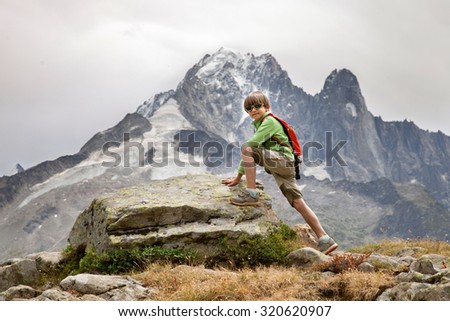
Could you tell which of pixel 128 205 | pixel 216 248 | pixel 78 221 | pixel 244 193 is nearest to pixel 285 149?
pixel 244 193

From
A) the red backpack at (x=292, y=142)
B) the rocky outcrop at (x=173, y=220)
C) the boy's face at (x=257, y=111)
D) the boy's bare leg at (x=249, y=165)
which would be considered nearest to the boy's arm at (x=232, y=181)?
the rocky outcrop at (x=173, y=220)

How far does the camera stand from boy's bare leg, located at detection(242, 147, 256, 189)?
13.5 metres

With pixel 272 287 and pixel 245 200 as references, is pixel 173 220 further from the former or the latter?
pixel 272 287

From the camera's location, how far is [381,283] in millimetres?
9016

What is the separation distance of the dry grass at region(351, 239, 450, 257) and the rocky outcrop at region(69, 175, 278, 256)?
5.23m

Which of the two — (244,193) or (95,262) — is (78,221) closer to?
(95,262)

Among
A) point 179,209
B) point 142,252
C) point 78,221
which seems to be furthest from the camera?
point 78,221

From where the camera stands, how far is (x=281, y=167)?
13.5 metres

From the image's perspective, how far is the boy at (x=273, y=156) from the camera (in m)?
13.4

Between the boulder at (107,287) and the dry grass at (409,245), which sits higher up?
the boulder at (107,287)

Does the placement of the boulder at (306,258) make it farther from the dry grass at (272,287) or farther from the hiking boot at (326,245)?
the dry grass at (272,287)

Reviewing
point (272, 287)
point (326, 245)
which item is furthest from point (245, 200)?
point (272, 287)

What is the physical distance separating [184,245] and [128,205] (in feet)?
6.30

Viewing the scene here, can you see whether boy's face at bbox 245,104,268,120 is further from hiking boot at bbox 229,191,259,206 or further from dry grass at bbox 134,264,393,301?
dry grass at bbox 134,264,393,301
